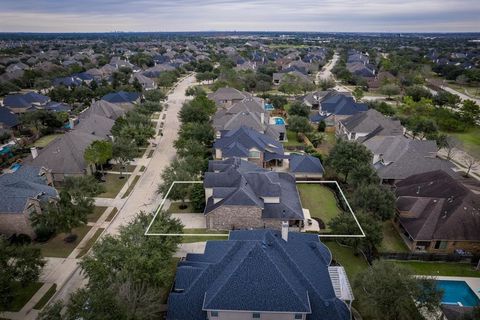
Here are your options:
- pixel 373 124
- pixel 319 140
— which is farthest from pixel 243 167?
pixel 373 124

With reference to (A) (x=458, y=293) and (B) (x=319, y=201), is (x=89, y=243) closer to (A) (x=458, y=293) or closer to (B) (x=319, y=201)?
(B) (x=319, y=201)

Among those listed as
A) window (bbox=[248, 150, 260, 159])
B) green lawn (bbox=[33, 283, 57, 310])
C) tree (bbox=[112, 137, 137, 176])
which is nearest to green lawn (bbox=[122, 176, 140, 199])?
tree (bbox=[112, 137, 137, 176])

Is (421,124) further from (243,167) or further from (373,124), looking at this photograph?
(243,167)


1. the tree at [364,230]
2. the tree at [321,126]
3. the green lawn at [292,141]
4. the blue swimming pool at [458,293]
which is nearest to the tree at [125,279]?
the tree at [364,230]

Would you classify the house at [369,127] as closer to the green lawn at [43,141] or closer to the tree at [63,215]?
the tree at [63,215]

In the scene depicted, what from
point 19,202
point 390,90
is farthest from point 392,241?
point 390,90

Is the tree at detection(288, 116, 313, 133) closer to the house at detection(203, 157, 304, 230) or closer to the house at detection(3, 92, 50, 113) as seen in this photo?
the house at detection(203, 157, 304, 230)
